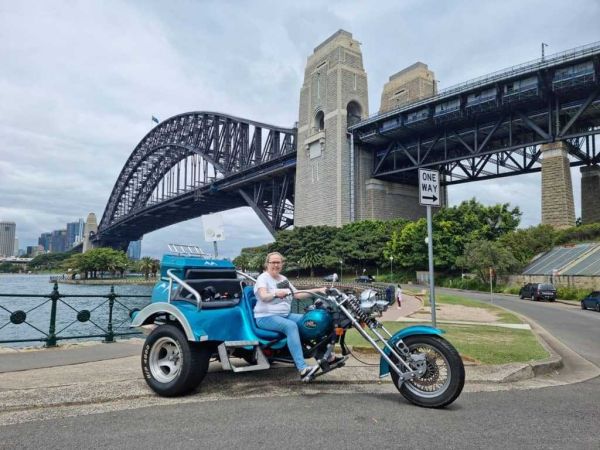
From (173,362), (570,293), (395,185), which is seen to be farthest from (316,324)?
(395,185)

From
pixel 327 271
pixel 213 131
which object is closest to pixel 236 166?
pixel 213 131

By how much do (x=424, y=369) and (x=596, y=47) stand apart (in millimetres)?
43772

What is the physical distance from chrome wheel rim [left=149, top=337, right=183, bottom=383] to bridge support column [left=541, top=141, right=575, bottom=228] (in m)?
45.1

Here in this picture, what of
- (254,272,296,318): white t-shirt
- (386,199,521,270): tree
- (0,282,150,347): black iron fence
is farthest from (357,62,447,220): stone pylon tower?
(254,272,296,318): white t-shirt

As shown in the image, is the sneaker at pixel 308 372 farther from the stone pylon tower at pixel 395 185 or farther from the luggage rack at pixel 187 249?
the stone pylon tower at pixel 395 185

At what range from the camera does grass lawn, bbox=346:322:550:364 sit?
7.04m

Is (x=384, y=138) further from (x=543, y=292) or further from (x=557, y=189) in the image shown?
(x=543, y=292)

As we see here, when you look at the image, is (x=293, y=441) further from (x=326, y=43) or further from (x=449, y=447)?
(x=326, y=43)

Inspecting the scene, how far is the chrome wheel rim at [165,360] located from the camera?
4934 mm

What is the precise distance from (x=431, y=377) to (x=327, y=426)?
1.24 meters

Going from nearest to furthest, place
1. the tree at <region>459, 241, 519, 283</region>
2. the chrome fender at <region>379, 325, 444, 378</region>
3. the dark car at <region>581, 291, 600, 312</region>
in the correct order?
the chrome fender at <region>379, 325, 444, 378</region>
the dark car at <region>581, 291, 600, 312</region>
the tree at <region>459, 241, 519, 283</region>

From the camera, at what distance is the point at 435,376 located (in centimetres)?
444

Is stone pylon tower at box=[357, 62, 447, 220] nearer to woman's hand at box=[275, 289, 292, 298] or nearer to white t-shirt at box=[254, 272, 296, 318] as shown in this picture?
white t-shirt at box=[254, 272, 296, 318]

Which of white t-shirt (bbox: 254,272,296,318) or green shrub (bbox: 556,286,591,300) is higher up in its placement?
white t-shirt (bbox: 254,272,296,318)
